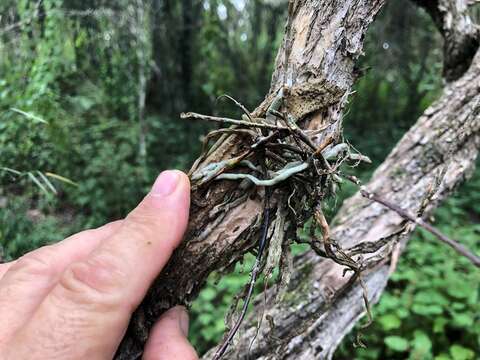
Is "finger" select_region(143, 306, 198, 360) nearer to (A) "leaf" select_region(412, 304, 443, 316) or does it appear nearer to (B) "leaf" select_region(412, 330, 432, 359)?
(B) "leaf" select_region(412, 330, 432, 359)

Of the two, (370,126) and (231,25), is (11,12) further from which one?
(370,126)

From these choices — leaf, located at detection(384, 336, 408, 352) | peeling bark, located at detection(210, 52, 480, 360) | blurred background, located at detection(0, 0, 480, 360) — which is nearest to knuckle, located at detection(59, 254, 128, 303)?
blurred background, located at detection(0, 0, 480, 360)

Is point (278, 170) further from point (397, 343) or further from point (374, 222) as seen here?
point (397, 343)

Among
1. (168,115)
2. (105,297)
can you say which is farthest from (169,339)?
(168,115)

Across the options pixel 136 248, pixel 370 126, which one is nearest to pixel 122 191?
pixel 136 248

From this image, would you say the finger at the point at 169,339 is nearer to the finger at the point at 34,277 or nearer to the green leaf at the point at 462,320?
the finger at the point at 34,277

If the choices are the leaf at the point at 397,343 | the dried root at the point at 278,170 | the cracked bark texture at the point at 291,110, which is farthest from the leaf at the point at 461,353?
the cracked bark texture at the point at 291,110
